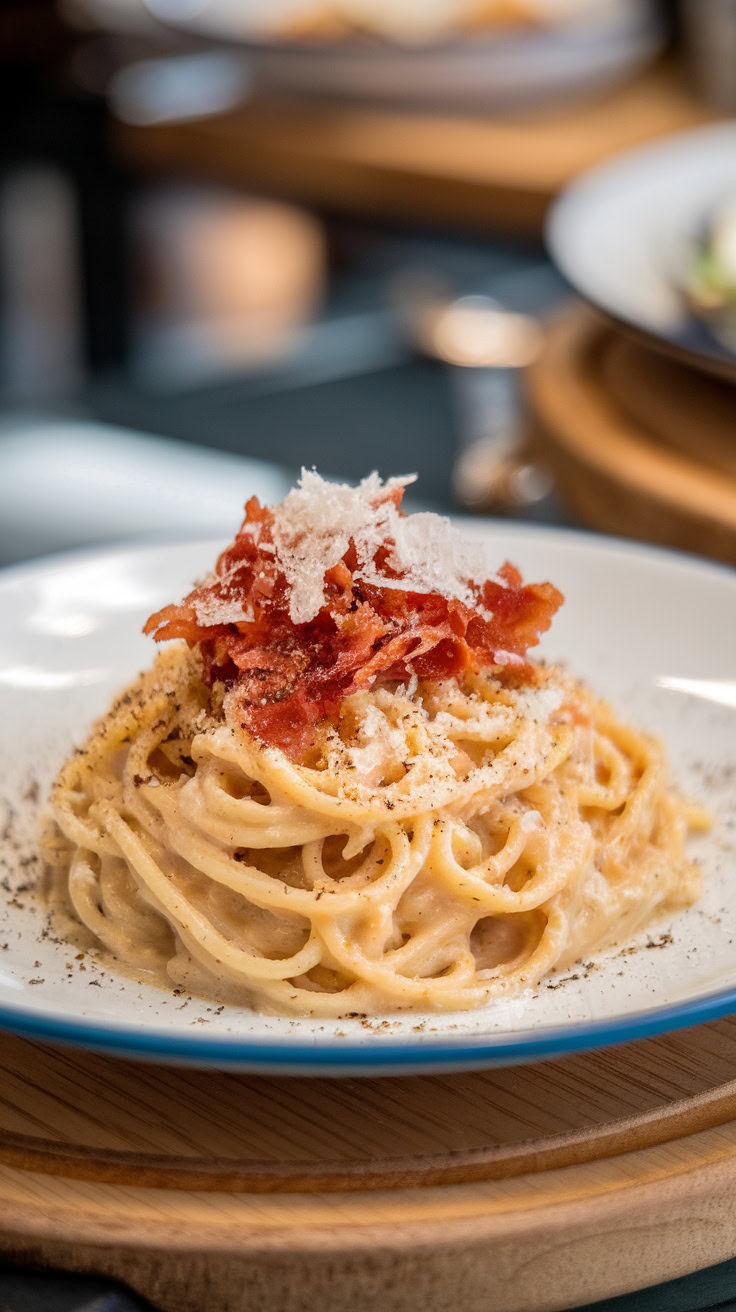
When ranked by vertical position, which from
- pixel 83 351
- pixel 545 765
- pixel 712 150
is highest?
pixel 712 150

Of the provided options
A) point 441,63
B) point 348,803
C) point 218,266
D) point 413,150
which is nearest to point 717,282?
point 348,803

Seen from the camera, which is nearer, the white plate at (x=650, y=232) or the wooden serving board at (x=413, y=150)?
the white plate at (x=650, y=232)

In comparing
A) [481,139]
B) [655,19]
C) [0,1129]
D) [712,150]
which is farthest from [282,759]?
[655,19]

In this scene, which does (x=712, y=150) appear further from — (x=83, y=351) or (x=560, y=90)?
(x=83, y=351)

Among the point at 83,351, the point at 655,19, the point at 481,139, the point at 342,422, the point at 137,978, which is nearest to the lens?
the point at 137,978

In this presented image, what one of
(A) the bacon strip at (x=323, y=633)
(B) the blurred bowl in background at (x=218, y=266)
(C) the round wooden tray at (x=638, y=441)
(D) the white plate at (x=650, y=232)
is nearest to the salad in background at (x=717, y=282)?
(D) the white plate at (x=650, y=232)

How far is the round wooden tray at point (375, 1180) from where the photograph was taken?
4.49ft

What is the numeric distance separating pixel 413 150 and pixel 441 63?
17.2 inches

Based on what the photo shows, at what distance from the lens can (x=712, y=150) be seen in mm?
4246

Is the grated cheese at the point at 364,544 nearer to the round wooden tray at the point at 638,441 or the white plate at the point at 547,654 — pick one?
the white plate at the point at 547,654

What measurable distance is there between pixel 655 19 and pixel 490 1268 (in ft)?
20.7

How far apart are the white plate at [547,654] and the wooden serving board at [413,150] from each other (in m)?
3.50

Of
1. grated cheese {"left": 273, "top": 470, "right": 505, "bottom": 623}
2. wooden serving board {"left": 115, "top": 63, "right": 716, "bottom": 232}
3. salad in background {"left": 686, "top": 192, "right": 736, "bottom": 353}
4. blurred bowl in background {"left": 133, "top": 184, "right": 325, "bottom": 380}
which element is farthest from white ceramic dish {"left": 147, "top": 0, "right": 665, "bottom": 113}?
grated cheese {"left": 273, "top": 470, "right": 505, "bottom": 623}

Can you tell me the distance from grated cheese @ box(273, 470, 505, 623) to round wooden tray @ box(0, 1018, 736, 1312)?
21.2 inches
